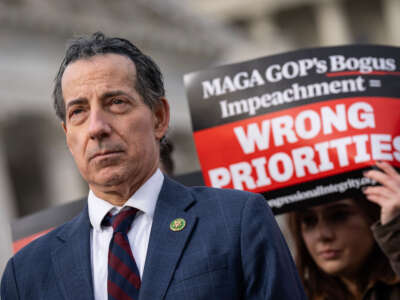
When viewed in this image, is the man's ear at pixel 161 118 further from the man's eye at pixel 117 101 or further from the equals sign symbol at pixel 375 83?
the equals sign symbol at pixel 375 83

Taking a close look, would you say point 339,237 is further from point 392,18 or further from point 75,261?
point 392,18

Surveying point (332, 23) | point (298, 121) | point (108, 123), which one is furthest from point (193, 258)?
point (332, 23)

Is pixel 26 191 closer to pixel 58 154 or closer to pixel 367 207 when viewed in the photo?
pixel 58 154

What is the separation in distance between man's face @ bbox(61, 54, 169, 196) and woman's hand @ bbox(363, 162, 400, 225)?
4.29 ft

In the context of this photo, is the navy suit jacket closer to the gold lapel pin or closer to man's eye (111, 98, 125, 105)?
the gold lapel pin

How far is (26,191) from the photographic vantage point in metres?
28.4

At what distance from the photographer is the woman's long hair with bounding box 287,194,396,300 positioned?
3.96 m

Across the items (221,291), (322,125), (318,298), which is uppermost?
(322,125)

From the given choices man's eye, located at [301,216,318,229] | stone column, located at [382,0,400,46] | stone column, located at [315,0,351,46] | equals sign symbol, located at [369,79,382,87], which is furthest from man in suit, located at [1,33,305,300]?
stone column, located at [315,0,351,46]

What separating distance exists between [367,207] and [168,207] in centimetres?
154

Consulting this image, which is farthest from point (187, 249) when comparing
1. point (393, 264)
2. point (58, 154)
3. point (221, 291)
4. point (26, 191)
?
point (26, 191)

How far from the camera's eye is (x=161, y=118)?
301 cm

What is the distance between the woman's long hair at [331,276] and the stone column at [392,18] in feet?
151

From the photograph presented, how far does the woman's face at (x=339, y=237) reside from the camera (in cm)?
402
